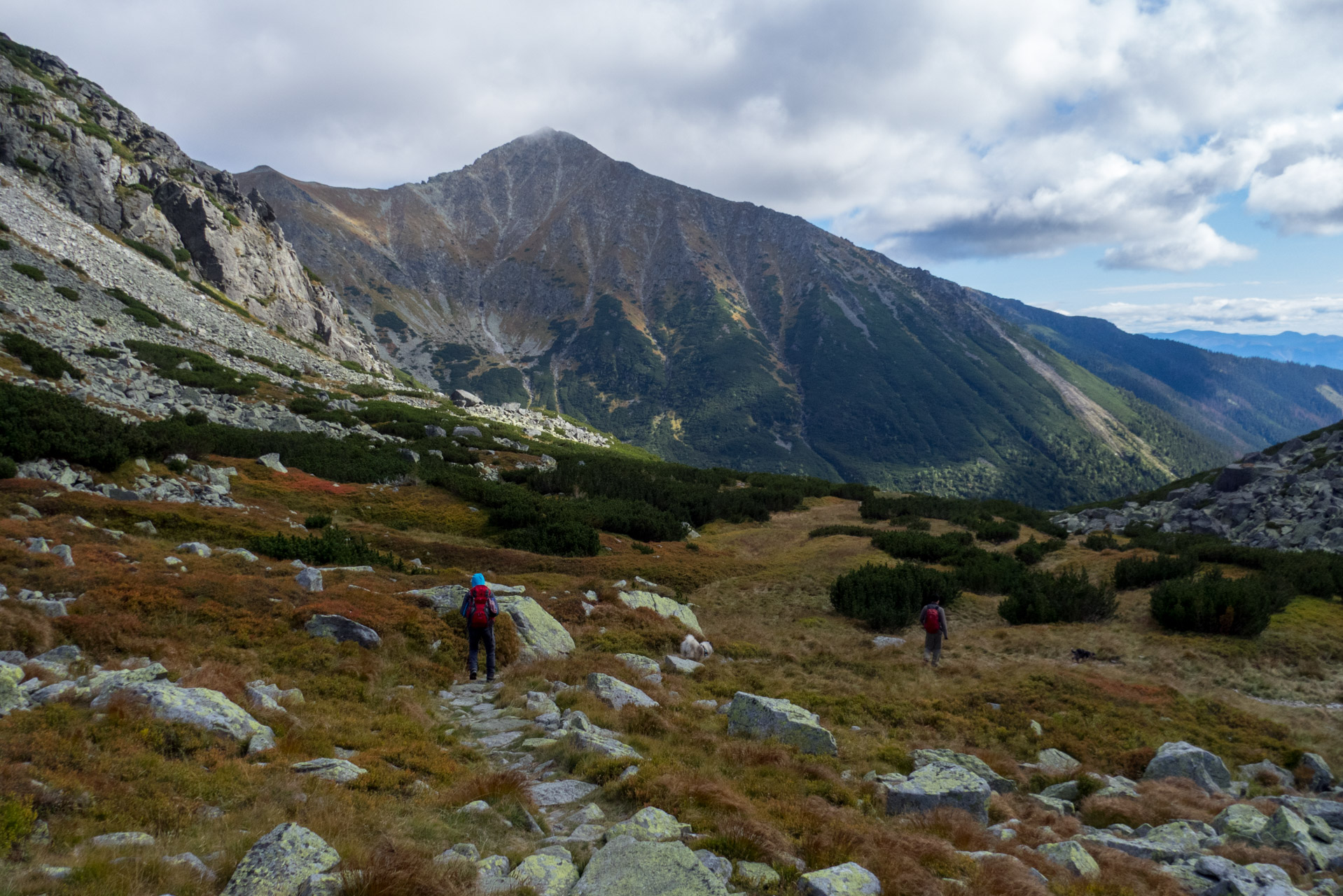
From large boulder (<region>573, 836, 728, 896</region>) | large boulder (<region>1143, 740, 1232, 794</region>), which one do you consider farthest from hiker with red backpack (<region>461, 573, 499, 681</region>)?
large boulder (<region>1143, 740, 1232, 794</region>)

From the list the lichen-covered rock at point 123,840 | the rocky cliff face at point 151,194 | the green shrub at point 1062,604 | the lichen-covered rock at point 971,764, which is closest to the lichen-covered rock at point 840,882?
the lichen-covered rock at point 971,764

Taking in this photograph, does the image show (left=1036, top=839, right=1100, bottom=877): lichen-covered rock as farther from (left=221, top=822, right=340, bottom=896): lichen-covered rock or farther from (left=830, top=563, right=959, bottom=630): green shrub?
(left=830, top=563, right=959, bottom=630): green shrub

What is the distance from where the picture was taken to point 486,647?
1530 centimetres

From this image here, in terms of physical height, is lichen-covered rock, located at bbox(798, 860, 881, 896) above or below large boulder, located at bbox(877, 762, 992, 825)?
above

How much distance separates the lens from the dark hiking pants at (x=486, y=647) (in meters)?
14.9

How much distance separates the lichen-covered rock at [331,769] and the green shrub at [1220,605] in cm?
2736

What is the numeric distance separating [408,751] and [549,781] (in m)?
2.25

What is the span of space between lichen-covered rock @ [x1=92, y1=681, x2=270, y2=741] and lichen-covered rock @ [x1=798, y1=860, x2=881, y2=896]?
25.3ft

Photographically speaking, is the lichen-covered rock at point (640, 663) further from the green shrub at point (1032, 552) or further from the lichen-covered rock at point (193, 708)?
the green shrub at point (1032, 552)

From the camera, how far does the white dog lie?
19.3 metres

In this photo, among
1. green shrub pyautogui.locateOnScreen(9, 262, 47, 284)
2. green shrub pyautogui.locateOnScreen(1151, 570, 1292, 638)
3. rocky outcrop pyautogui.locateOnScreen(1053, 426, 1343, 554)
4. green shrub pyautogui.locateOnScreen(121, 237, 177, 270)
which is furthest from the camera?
green shrub pyautogui.locateOnScreen(121, 237, 177, 270)

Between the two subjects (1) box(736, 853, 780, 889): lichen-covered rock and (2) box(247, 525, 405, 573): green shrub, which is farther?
(2) box(247, 525, 405, 573): green shrub

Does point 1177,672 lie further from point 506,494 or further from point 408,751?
point 506,494

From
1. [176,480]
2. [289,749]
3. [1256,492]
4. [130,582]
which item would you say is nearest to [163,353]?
[176,480]
